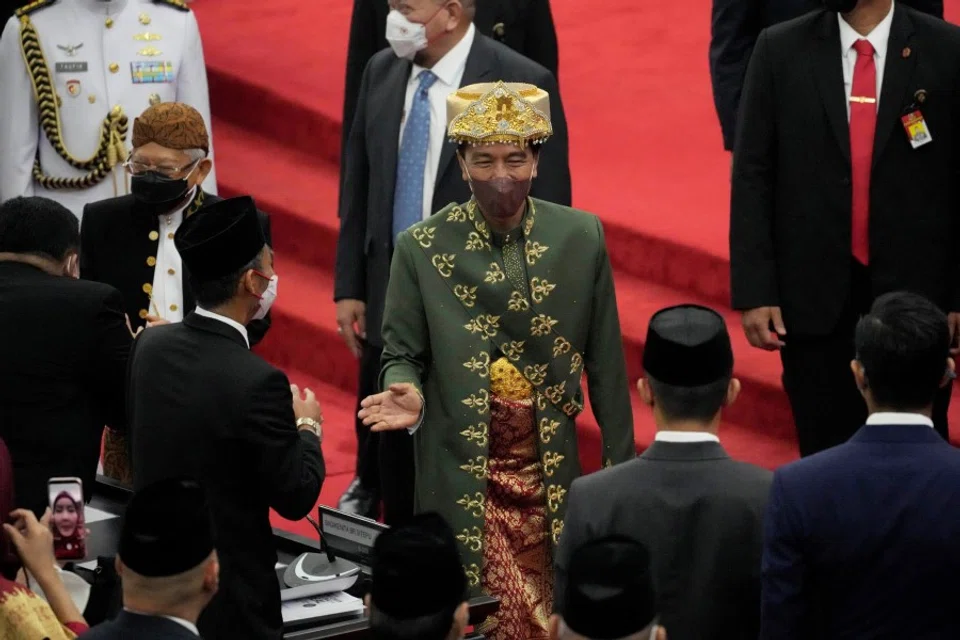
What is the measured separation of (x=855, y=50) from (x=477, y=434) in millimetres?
1381

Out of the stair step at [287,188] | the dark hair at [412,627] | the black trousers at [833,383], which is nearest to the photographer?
the dark hair at [412,627]

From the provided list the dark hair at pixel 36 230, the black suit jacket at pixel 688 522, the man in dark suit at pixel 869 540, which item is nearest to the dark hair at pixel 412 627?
the black suit jacket at pixel 688 522

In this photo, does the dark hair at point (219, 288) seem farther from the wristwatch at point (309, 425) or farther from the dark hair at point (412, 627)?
the dark hair at point (412, 627)

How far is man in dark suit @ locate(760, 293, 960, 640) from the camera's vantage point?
3.08 m

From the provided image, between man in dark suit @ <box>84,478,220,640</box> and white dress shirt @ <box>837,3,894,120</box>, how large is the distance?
2.27 m

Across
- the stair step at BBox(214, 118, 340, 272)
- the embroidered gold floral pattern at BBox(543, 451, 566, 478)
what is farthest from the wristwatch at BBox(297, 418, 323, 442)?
the stair step at BBox(214, 118, 340, 272)

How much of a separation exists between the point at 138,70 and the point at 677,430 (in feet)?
10.9

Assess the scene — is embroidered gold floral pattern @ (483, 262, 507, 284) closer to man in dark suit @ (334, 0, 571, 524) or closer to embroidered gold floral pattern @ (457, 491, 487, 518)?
embroidered gold floral pattern @ (457, 491, 487, 518)

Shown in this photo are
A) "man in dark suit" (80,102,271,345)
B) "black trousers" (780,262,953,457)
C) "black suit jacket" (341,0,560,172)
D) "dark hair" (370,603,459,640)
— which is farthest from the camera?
"black suit jacket" (341,0,560,172)

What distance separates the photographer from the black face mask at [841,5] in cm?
444

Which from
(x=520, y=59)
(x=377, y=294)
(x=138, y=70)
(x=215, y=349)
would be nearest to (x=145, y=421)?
(x=215, y=349)

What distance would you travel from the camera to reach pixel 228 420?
3564mm

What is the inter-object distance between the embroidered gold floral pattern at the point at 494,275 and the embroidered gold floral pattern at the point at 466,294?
36mm

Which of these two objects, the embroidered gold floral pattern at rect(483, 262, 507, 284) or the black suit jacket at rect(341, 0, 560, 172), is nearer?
the embroidered gold floral pattern at rect(483, 262, 507, 284)
